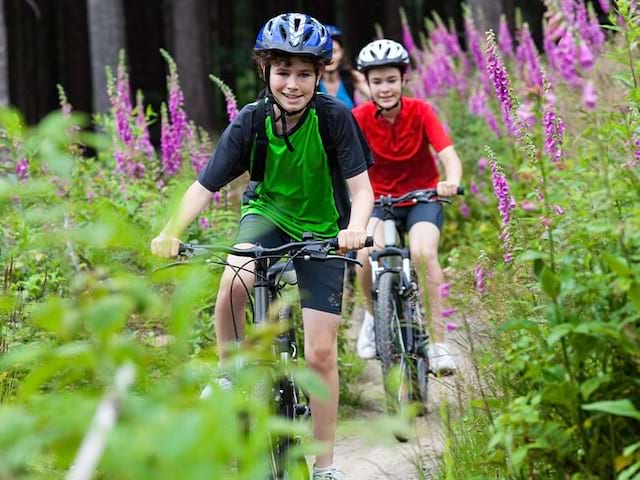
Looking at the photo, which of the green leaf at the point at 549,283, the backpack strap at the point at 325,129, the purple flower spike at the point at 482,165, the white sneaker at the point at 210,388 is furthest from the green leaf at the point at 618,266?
the purple flower spike at the point at 482,165

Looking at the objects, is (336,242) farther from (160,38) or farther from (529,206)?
(160,38)

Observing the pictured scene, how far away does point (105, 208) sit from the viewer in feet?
6.61

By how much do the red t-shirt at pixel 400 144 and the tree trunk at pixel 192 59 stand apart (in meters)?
11.1

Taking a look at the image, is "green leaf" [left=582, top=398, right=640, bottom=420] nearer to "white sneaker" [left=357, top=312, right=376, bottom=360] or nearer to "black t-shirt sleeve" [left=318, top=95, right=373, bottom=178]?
"black t-shirt sleeve" [left=318, top=95, right=373, bottom=178]

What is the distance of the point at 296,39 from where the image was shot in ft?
15.9

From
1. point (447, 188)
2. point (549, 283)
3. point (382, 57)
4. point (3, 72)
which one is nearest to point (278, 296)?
point (549, 283)

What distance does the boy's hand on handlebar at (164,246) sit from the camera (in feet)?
13.5

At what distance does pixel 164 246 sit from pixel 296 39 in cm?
121

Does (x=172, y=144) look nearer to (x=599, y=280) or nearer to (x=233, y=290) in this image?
(x=233, y=290)

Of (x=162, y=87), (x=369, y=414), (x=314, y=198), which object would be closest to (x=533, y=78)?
(x=369, y=414)

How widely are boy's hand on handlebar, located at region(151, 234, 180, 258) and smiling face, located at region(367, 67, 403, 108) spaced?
3120 mm

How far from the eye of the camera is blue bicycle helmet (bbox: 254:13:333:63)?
4836mm

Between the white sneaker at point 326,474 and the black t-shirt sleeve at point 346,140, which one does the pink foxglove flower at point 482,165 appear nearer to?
the black t-shirt sleeve at point 346,140

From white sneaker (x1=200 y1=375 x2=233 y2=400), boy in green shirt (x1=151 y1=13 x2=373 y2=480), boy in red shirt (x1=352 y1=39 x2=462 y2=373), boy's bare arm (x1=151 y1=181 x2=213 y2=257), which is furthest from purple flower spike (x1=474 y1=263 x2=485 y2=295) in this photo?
boy in red shirt (x1=352 y1=39 x2=462 y2=373)
